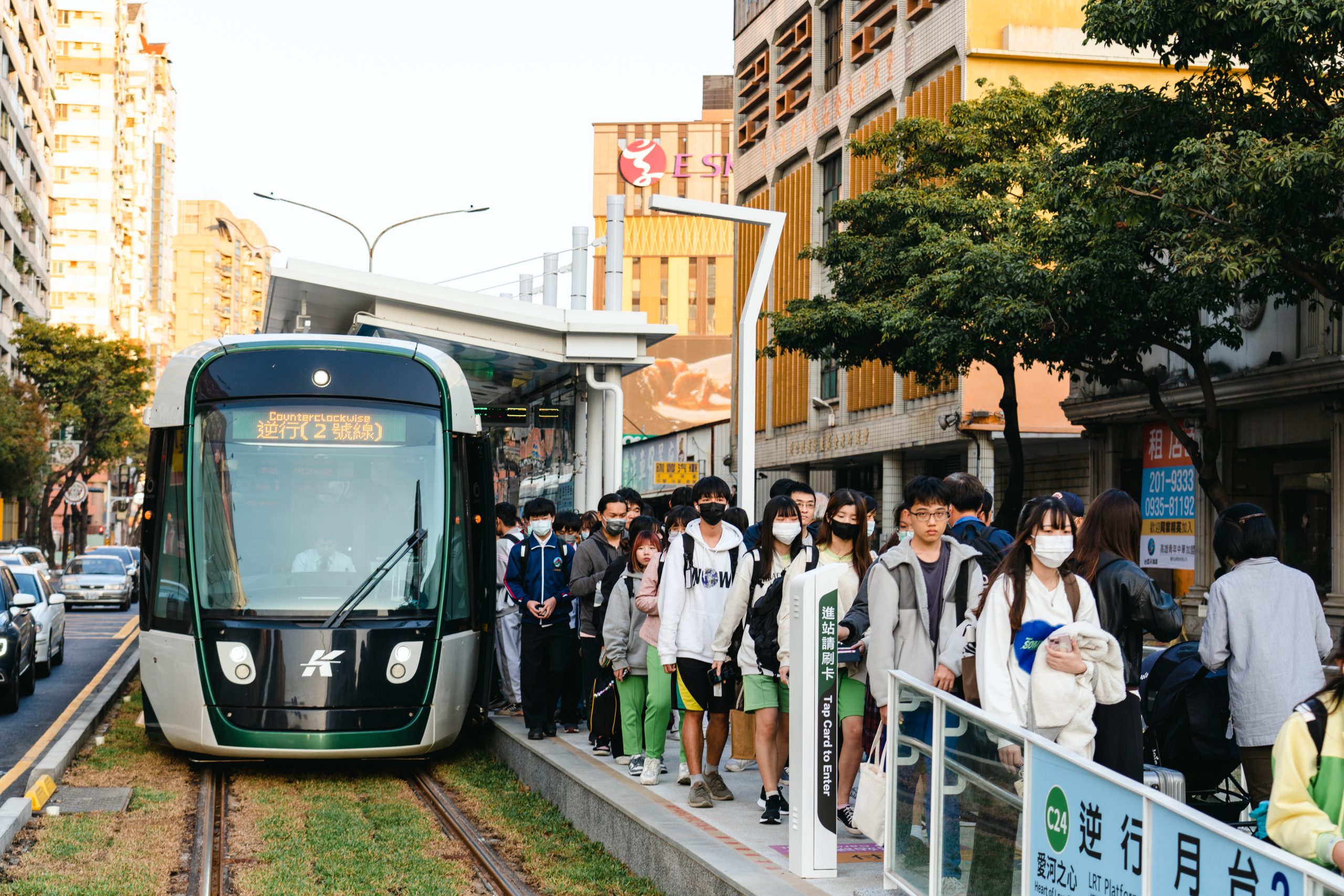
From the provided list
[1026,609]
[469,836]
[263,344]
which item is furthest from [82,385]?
[1026,609]

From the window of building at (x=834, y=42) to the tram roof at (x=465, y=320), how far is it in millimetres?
23797

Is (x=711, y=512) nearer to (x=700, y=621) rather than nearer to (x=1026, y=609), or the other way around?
(x=700, y=621)

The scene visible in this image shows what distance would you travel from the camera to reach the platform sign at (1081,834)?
3998 millimetres

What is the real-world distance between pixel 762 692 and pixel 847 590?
0.73 meters

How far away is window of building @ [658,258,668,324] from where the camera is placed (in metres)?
93.1

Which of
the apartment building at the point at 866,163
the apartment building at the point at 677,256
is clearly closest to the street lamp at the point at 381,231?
the apartment building at the point at 866,163

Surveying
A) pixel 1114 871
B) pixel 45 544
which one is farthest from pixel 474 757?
pixel 45 544

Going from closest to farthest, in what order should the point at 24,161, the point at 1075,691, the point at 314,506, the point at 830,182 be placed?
the point at 1075,691, the point at 314,506, the point at 830,182, the point at 24,161

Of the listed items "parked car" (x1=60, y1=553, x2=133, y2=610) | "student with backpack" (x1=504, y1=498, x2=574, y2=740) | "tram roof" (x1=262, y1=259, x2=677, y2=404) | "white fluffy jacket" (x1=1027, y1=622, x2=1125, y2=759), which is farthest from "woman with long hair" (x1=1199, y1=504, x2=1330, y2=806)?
"parked car" (x1=60, y1=553, x2=133, y2=610)

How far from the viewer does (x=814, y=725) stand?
673cm

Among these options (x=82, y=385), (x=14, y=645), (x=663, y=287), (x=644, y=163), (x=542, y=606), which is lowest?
(x=14, y=645)

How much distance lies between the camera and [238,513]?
1107cm

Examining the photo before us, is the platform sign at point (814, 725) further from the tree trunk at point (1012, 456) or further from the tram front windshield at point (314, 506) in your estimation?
the tree trunk at point (1012, 456)

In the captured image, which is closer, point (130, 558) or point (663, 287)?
point (130, 558)
